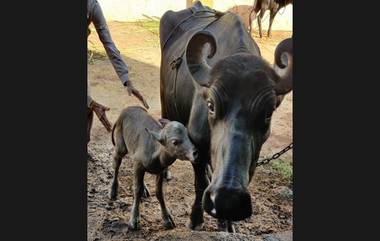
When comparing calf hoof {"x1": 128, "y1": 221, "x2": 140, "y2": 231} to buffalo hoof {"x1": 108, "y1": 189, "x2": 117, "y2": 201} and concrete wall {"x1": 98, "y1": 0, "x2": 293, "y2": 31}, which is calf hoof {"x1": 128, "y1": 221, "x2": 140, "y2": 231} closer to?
buffalo hoof {"x1": 108, "y1": 189, "x2": 117, "y2": 201}

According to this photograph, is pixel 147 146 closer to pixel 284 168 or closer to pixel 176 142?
pixel 176 142

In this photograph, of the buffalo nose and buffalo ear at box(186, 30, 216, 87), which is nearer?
the buffalo nose

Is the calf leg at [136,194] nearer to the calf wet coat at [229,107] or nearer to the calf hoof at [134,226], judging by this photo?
the calf hoof at [134,226]

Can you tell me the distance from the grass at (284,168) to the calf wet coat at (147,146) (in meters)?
1.66

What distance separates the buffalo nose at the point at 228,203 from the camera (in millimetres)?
3734

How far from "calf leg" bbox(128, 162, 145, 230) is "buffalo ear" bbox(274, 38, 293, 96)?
1463 millimetres

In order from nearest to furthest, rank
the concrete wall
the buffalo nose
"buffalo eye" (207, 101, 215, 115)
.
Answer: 1. the buffalo nose
2. "buffalo eye" (207, 101, 215, 115)
3. the concrete wall

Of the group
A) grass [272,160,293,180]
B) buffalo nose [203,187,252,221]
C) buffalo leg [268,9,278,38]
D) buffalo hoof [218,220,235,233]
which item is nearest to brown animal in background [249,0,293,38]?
buffalo leg [268,9,278,38]

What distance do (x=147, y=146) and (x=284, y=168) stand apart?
219cm

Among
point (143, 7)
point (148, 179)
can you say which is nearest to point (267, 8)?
point (143, 7)

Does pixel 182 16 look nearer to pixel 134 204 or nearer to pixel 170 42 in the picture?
pixel 170 42

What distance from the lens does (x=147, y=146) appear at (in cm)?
486

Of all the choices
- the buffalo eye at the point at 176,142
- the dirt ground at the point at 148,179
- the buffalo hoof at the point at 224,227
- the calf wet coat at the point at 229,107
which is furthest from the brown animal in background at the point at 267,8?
the buffalo eye at the point at 176,142

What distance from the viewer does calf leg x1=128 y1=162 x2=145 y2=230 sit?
5.00 meters
